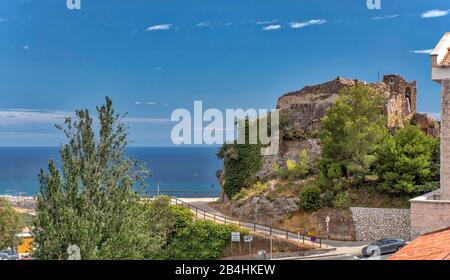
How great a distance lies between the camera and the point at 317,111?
121 feet

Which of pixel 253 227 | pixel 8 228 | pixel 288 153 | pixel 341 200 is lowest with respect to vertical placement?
pixel 8 228

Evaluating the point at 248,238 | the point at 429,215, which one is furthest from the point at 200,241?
the point at 429,215

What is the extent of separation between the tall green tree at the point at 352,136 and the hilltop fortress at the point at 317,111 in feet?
14.7

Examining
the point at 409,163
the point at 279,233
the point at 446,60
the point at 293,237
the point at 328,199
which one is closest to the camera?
the point at 446,60

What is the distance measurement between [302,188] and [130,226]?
61.9 feet

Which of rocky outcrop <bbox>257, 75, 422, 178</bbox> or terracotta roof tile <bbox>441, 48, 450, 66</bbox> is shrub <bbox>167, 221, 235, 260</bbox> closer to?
rocky outcrop <bbox>257, 75, 422, 178</bbox>

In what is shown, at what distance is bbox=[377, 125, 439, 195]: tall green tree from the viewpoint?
2572 centimetres

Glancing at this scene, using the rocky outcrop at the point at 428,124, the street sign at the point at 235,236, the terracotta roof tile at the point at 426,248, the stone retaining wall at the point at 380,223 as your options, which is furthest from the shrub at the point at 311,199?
the terracotta roof tile at the point at 426,248

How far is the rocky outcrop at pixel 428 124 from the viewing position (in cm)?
3366

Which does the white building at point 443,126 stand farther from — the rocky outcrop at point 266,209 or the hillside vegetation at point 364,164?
the rocky outcrop at point 266,209

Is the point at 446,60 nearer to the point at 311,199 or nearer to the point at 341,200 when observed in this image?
the point at 341,200

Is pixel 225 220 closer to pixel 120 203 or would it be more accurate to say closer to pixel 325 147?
pixel 325 147

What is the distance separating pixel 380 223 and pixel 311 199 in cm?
358

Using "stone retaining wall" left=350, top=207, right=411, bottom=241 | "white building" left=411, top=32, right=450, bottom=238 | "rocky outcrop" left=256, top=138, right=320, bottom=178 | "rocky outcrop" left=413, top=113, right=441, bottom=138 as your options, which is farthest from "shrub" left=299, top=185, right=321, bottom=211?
"white building" left=411, top=32, right=450, bottom=238
